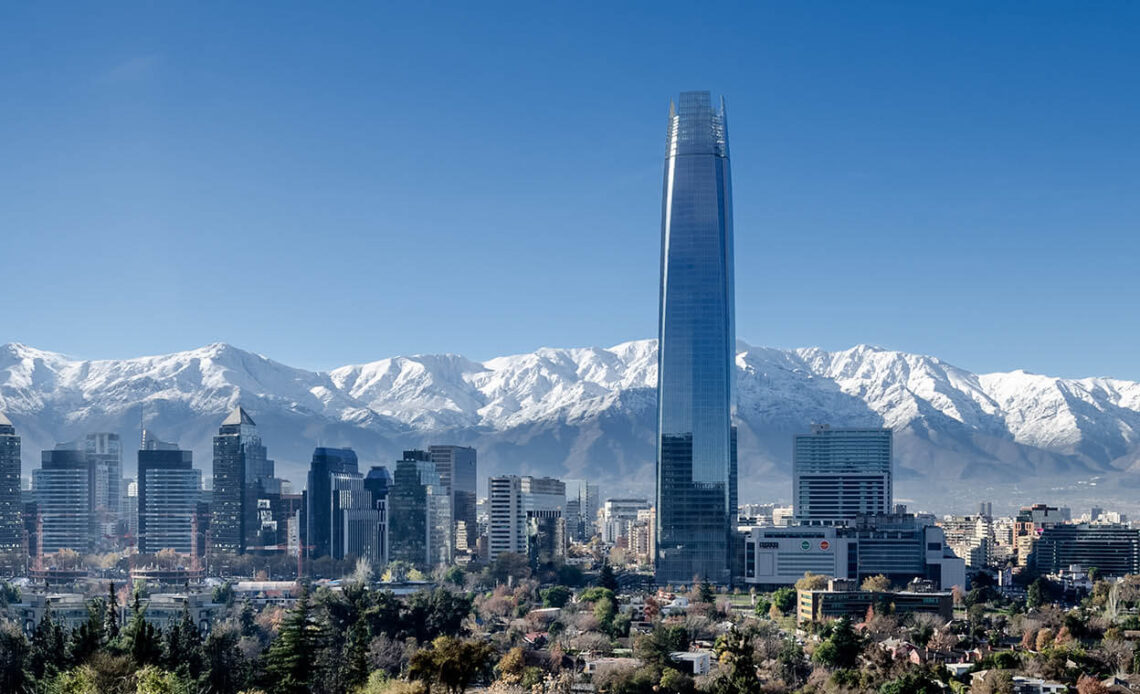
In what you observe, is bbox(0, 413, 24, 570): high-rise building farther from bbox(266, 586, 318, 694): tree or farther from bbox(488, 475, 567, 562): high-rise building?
bbox(266, 586, 318, 694): tree

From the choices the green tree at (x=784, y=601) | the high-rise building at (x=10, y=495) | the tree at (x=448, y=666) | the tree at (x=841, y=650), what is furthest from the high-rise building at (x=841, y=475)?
the tree at (x=448, y=666)

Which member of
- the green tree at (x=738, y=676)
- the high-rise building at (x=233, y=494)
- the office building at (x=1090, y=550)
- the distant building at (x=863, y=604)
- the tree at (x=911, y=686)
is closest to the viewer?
the green tree at (x=738, y=676)

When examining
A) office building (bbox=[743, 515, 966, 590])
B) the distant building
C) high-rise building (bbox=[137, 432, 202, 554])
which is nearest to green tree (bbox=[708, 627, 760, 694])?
the distant building

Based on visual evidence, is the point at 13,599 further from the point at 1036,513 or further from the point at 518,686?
the point at 1036,513

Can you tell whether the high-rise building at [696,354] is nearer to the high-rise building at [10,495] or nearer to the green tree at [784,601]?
the green tree at [784,601]

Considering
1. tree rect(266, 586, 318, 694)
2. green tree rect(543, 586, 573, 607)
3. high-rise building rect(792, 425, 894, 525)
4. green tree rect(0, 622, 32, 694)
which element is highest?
high-rise building rect(792, 425, 894, 525)

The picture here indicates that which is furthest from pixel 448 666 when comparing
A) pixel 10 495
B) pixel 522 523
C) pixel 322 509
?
pixel 10 495

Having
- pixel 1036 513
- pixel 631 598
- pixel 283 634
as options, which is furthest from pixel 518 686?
pixel 1036 513
